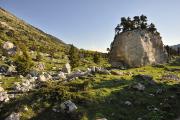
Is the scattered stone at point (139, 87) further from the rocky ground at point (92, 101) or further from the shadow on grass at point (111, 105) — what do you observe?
the shadow on grass at point (111, 105)

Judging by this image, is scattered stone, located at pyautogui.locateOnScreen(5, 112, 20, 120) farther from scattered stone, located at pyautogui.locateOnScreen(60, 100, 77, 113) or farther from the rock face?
the rock face

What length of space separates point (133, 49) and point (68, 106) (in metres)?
45.8

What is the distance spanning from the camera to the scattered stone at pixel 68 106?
38034mm

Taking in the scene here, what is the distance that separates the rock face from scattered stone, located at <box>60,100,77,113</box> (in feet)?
144

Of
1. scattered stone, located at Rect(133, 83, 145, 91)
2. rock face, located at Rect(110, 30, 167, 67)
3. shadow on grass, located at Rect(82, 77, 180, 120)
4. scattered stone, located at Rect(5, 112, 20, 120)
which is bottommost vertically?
scattered stone, located at Rect(5, 112, 20, 120)

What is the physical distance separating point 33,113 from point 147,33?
185ft

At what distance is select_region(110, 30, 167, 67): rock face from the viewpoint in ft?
266

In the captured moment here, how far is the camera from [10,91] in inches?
1912

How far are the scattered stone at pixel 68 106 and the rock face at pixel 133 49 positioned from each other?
44.0 m

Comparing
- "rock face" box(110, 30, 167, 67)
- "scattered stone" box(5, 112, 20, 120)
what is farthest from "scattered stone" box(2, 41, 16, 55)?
"scattered stone" box(5, 112, 20, 120)

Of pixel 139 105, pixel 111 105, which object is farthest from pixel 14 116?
pixel 139 105

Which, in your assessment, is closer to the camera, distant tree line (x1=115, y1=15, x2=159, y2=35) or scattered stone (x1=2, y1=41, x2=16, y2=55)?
distant tree line (x1=115, y1=15, x2=159, y2=35)

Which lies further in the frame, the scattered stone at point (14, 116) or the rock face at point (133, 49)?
the rock face at point (133, 49)

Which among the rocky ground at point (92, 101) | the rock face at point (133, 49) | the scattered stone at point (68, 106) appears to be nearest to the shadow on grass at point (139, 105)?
the rocky ground at point (92, 101)
